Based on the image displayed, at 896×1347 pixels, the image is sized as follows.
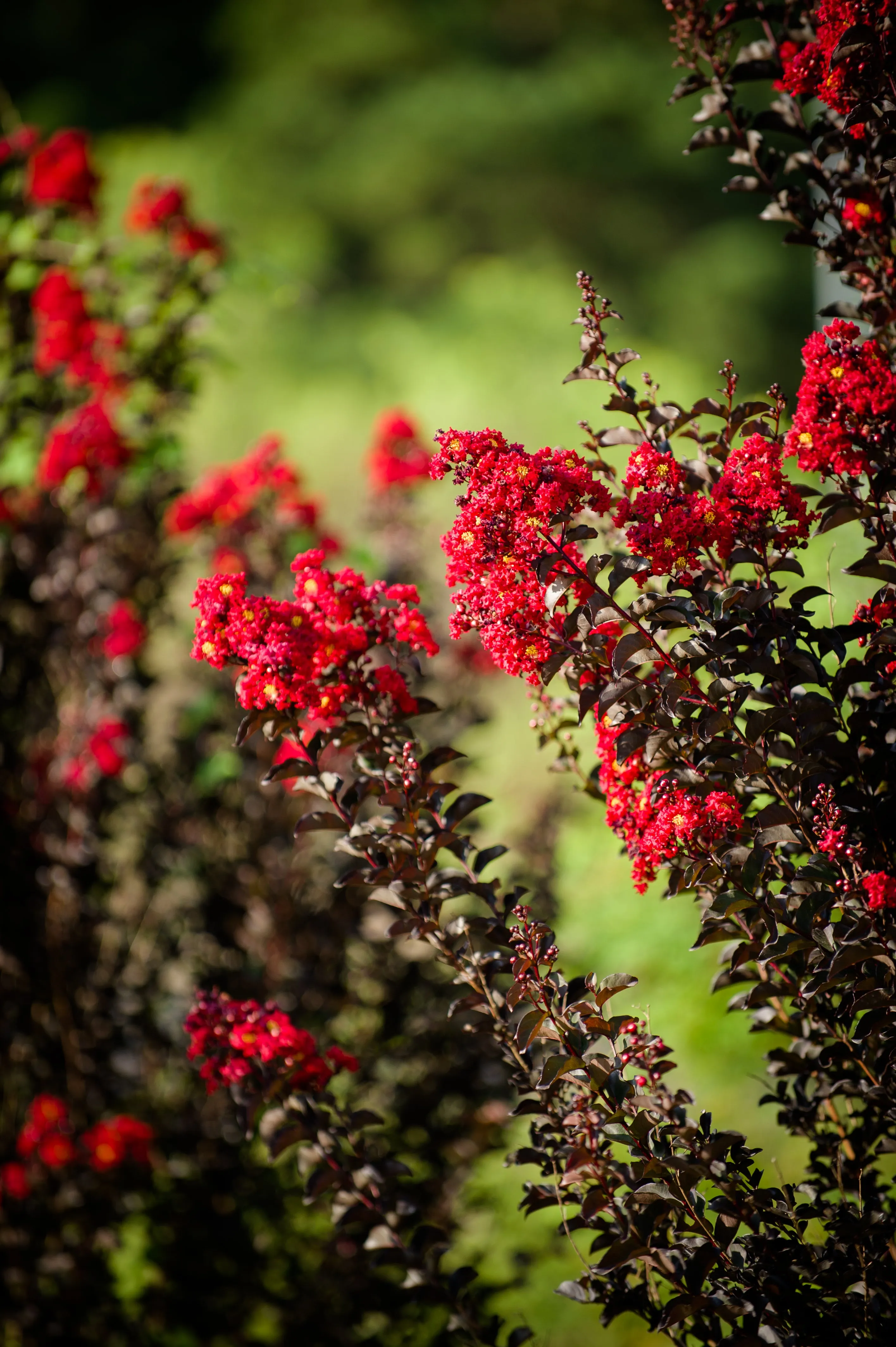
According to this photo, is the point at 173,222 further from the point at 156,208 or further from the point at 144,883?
the point at 144,883

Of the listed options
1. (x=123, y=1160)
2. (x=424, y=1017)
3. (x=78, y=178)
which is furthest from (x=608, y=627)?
(x=78, y=178)

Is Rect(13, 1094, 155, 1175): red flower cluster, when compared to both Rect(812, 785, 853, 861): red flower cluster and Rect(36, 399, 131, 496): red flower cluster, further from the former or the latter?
Rect(812, 785, 853, 861): red flower cluster

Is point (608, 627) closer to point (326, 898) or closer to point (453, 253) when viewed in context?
point (326, 898)

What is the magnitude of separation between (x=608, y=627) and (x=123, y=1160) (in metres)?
1.69

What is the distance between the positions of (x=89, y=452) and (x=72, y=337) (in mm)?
392

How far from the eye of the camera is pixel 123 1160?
2.14 m

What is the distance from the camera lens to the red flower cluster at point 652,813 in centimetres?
107

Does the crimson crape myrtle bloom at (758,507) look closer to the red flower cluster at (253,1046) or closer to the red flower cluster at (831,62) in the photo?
the red flower cluster at (831,62)

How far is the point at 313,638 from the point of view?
1.18 metres

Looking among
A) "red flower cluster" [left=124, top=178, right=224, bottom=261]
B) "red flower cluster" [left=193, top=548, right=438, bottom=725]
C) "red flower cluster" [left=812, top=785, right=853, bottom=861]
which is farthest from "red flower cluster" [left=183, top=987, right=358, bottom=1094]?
"red flower cluster" [left=124, top=178, right=224, bottom=261]

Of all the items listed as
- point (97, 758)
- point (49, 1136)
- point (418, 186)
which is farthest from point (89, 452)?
point (418, 186)

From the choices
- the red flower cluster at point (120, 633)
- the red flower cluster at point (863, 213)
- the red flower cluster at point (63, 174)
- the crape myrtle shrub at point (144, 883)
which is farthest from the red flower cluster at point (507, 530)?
the red flower cluster at point (63, 174)

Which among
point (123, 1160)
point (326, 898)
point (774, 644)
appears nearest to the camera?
point (774, 644)

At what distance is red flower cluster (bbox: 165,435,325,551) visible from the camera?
2.43 m
